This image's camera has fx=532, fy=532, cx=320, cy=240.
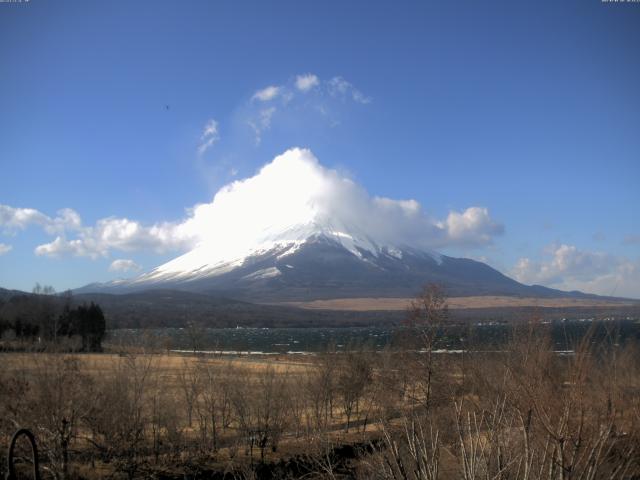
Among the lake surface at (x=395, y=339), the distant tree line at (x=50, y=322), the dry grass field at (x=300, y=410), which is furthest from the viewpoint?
the distant tree line at (x=50, y=322)

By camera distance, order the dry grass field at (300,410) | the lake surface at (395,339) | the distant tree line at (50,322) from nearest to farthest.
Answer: the dry grass field at (300,410) < the lake surface at (395,339) < the distant tree line at (50,322)

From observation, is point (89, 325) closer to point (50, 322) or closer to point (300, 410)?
point (50, 322)

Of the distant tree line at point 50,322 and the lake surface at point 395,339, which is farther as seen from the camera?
the distant tree line at point 50,322

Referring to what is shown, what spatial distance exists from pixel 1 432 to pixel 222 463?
33.5 ft

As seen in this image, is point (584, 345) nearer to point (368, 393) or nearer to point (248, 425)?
point (248, 425)

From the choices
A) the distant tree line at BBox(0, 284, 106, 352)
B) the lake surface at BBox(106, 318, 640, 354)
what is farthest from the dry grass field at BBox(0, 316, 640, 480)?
the distant tree line at BBox(0, 284, 106, 352)

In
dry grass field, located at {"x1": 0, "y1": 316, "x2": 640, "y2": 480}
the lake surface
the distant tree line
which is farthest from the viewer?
the distant tree line

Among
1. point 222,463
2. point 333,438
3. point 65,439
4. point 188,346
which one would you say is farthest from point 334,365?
point 188,346

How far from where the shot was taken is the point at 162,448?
25.6 m

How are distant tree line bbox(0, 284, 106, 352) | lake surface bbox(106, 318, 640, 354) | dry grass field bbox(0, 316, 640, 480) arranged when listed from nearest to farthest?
1. dry grass field bbox(0, 316, 640, 480)
2. lake surface bbox(106, 318, 640, 354)
3. distant tree line bbox(0, 284, 106, 352)

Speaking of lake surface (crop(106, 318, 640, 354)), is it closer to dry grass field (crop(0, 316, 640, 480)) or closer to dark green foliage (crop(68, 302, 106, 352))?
dry grass field (crop(0, 316, 640, 480))

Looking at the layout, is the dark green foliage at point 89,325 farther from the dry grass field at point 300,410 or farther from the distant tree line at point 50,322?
the dry grass field at point 300,410

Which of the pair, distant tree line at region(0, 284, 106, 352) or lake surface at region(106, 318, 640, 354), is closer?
lake surface at region(106, 318, 640, 354)

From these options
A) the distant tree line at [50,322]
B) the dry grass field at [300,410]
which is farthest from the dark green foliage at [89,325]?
the dry grass field at [300,410]
